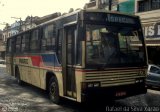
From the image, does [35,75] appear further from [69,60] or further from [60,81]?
[69,60]

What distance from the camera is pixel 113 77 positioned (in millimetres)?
9664

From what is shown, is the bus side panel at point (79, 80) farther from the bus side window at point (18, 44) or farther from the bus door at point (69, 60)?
the bus side window at point (18, 44)

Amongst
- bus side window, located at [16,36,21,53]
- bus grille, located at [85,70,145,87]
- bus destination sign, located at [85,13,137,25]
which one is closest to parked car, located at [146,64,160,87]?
bus grille, located at [85,70,145,87]

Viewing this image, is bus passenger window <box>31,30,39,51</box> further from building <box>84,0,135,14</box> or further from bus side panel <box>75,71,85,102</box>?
building <box>84,0,135,14</box>

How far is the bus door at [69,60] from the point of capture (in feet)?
32.9

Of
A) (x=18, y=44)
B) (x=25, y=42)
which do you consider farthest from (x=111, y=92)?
(x=18, y=44)

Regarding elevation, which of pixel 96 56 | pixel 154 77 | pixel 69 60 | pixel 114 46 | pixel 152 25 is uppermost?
pixel 152 25

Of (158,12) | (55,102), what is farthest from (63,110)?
(158,12)

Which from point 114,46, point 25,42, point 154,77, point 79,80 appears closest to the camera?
point 79,80

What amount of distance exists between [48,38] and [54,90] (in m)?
2.10

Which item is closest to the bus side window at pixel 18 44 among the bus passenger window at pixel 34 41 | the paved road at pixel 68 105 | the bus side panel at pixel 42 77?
the bus passenger window at pixel 34 41

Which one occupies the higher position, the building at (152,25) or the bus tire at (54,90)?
the building at (152,25)

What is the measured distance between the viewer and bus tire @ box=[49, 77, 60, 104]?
11.6m

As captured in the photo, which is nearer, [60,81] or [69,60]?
[69,60]
